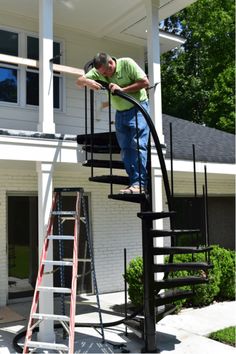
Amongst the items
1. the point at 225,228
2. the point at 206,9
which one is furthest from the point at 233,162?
the point at 206,9

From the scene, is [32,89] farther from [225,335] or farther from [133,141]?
[225,335]

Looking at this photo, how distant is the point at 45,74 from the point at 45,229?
217 cm

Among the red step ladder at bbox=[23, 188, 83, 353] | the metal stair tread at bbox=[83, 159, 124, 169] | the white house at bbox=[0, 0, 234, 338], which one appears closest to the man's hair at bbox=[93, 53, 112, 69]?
the metal stair tread at bbox=[83, 159, 124, 169]

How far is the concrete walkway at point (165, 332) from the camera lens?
5934 mm

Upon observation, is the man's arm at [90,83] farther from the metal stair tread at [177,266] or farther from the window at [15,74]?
the window at [15,74]

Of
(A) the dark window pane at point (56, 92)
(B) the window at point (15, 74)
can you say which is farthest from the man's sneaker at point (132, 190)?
(A) the dark window pane at point (56, 92)

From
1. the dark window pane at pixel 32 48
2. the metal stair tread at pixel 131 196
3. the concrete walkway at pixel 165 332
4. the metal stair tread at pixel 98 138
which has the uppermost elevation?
the dark window pane at pixel 32 48

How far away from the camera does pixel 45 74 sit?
20.7 feet

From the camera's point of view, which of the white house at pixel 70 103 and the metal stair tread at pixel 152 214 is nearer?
the metal stair tread at pixel 152 214

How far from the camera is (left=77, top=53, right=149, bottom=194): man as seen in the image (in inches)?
217

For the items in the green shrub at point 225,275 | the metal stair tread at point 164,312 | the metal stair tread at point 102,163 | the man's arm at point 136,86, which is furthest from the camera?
the green shrub at point 225,275

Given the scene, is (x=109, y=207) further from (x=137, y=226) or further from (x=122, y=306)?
(x=122, y=306)

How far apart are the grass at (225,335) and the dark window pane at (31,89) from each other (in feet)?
17.6

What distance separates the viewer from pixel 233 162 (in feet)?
35.7
